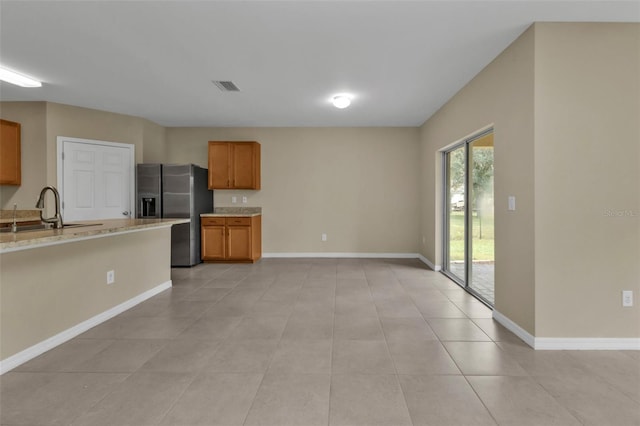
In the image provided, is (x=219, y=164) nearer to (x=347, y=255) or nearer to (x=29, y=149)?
(x=29, y=149)

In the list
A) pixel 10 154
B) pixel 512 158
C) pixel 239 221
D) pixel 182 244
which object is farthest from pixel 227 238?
pixel 512 158

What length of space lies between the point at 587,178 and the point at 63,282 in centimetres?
442

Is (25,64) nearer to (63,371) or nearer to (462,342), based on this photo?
(63,371)

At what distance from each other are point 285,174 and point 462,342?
4.64m

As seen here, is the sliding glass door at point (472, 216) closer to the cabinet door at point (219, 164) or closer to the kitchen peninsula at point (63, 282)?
the kitchen peninsula at point (63, 282)

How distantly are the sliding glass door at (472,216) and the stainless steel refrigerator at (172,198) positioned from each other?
14.4ft

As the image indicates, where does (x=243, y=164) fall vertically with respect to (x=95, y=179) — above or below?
above

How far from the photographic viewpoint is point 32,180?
471 centimetres

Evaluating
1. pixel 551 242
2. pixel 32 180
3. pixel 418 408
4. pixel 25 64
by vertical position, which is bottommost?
pixel 418 408

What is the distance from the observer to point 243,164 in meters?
6.07

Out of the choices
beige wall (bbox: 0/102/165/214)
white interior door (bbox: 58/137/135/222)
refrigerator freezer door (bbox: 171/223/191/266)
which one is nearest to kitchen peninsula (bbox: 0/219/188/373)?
refrigerator freezer door (bbox: 171/223/191/266)

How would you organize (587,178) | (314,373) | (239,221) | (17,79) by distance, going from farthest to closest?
(239,221), (17,79), (587,178), (314,373)

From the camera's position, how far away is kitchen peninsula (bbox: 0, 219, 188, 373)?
7.37 feet

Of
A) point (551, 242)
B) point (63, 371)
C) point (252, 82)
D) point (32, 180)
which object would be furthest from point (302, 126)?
point (63, 371)
